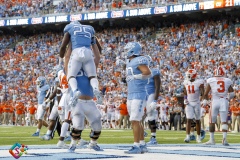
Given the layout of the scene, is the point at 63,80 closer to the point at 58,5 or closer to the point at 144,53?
the point at 144,53

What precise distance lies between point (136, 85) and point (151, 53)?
87.3 feet

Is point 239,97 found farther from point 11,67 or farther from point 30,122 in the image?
point 11,67

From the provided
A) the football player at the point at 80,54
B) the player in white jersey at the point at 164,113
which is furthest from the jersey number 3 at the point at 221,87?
the player in white jersey at the point at 164,113

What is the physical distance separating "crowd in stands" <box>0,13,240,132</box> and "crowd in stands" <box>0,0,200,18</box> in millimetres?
2096

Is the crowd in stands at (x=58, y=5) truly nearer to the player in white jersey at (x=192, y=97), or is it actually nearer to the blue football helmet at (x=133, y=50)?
the player in white jersey at (x=192, y=97)

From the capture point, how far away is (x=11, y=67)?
42094 mm

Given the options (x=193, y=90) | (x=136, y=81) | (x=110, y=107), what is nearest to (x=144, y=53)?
(x=110, y=107)

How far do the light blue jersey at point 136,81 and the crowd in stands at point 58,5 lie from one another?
28274 millimetres

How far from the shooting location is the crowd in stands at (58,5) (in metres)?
40.5

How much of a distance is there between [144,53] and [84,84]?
27.3 meters

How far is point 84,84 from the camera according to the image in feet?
30.0

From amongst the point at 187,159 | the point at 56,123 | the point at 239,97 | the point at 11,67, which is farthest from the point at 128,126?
the point at 187,159

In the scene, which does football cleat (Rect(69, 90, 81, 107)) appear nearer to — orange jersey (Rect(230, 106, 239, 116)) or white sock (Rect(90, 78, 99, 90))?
white sock (Rect(90, 78, 99, 90))

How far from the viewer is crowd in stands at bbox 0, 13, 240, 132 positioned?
30906 millimetres
